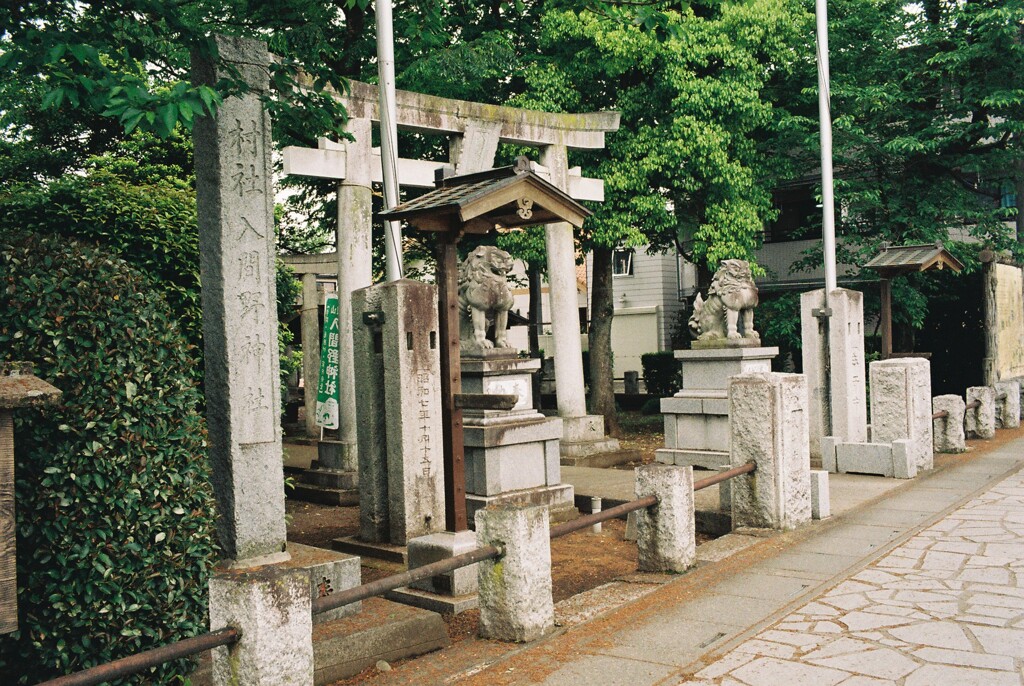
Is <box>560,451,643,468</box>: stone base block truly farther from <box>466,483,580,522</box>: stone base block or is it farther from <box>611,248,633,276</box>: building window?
<box>611,248,633,276</box>: building window

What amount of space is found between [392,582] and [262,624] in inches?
33.8

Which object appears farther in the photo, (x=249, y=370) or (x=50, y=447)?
(x=249, y=370)

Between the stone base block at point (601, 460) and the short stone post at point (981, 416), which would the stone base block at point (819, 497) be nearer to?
the stone base block at point (601, 460)

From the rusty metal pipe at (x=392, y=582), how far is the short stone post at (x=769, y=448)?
374 centimetres

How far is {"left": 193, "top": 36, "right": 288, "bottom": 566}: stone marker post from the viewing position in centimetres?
539

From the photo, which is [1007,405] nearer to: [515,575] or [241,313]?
[515,575]

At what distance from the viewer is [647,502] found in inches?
272

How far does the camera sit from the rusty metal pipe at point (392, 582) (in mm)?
4270

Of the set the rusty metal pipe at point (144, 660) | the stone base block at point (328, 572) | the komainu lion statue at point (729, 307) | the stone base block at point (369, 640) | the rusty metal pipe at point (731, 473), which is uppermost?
the komainu lion statue at point (729, 307)

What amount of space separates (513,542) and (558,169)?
31.8 ft

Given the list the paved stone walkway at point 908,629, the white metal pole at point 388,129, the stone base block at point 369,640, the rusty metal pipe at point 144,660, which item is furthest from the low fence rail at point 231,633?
the white metal pole at point 388,129

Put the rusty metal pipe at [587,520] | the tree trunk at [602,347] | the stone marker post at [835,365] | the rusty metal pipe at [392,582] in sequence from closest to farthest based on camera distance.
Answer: the rusty metal pipe at [392,582] → the rusty metal pipe at [587,520] → the stone marker post at [835,365] → the tree trunk at [602,347]

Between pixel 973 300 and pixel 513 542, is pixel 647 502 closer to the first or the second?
pixel 513 542

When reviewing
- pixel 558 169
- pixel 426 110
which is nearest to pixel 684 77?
pixel 558 169
